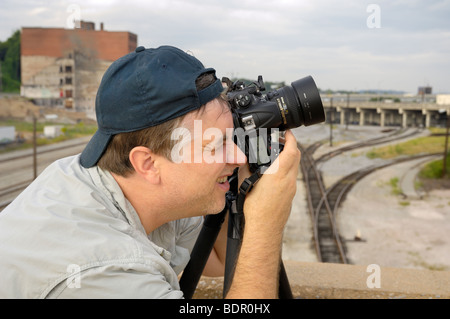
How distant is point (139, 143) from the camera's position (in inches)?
73.5

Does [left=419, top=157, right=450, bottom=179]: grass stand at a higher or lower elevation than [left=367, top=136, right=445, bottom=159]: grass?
lower

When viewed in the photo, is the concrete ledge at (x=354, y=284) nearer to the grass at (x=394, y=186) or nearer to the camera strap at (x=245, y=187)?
the camera strap at (x=245, y=187)

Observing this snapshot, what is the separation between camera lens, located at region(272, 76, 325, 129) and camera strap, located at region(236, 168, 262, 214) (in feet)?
1.67

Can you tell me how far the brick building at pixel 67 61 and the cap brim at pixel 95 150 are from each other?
1873 inches

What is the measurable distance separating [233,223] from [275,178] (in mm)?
373

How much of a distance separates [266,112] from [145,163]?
820 millimetres

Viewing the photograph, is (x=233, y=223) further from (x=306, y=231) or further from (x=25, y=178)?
(x=25, y=178)

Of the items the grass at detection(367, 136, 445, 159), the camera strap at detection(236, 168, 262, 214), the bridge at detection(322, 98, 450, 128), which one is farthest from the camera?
the bridge at detection(322, 98, 450, 128)

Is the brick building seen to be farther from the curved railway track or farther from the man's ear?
the man's ear

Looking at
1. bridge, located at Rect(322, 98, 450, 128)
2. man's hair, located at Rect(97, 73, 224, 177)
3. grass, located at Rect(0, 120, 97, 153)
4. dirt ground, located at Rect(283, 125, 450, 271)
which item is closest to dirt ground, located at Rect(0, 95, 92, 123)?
grass, located at Rect(0, 120, 97, 153)

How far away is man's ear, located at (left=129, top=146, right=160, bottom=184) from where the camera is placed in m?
1.83

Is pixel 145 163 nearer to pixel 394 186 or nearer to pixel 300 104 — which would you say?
pixel 300 104

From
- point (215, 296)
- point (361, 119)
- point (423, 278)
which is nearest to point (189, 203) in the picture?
point (215, 296)
